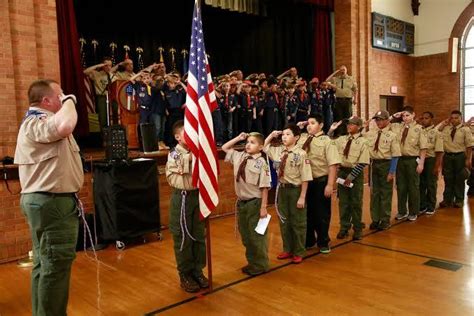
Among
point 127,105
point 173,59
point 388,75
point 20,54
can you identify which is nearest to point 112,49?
point 173,59

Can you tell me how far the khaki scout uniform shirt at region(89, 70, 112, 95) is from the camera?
7.18 meters

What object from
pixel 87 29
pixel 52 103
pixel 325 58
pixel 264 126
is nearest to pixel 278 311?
pixel 52 103

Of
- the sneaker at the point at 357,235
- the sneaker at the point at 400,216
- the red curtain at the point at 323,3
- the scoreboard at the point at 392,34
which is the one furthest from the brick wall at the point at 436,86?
the sneaker at the point at 357,235

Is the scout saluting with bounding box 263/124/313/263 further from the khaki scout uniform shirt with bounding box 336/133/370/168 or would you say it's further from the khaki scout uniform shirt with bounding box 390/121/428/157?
the khaki scout uniform shirt with bounding box 390/121/428/157

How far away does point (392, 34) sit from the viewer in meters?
11.5

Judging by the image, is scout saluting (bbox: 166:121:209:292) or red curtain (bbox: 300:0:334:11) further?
red curtain (bbox: 300:0:334:11)

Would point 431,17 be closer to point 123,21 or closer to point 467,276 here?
point 123,21

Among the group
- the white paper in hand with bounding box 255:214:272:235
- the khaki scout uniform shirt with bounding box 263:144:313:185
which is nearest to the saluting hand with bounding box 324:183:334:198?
the khaki scout uniform shirt with bounding box 263:144:313:185

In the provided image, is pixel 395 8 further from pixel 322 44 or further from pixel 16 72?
pixel 16 72

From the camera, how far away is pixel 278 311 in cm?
312

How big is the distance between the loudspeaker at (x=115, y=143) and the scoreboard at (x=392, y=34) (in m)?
8.00

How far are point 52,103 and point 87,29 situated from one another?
6.68m

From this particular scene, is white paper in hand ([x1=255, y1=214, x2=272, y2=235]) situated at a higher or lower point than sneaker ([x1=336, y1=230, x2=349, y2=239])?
higher

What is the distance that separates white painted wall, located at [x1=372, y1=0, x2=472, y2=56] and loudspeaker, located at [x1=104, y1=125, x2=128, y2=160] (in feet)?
29.4
